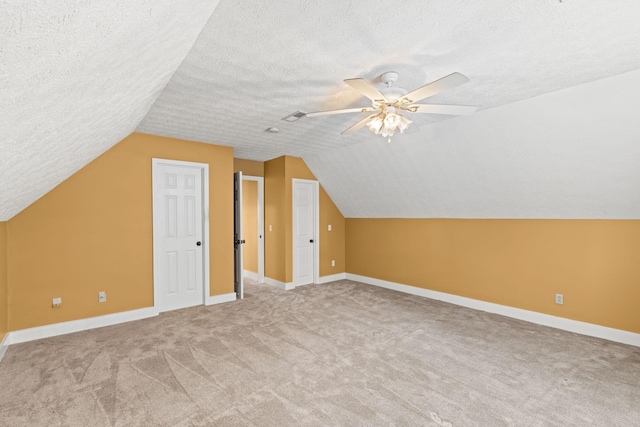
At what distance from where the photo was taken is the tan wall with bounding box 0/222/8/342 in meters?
3.20

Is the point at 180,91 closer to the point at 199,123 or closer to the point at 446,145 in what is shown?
the point at 199,123

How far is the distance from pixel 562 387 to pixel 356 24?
3.22 meters

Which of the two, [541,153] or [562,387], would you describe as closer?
[562,387]

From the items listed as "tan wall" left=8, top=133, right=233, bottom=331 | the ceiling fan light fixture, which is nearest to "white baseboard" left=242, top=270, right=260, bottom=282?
"tan wall" left=8, top=133, right=233, bottom=331

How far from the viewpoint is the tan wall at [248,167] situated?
5777 millimetres

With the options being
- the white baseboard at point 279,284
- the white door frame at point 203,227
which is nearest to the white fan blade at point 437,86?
the white door frame at point 203,227

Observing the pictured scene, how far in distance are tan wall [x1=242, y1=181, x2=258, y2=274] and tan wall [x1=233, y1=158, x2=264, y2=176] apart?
522mm

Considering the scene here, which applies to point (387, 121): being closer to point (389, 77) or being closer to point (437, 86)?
point (389, 77)

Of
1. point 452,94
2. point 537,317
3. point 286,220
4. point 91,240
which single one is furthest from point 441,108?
point 91,240

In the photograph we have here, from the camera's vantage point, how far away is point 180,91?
2.83 meters

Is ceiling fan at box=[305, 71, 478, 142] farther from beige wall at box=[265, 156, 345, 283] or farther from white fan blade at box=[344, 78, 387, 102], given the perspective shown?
beige wall at box=[265, 156, 345, 283]

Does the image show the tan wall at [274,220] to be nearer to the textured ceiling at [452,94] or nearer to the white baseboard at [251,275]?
the white baseboard at [251,275]

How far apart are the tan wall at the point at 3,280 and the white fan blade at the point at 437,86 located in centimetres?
428

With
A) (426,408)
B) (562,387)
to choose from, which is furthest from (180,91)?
(562,387)
